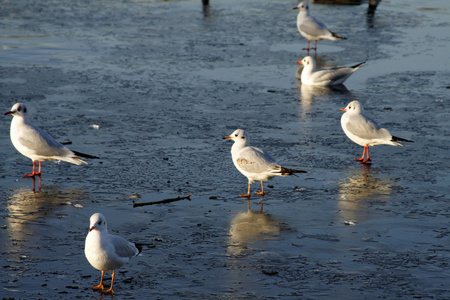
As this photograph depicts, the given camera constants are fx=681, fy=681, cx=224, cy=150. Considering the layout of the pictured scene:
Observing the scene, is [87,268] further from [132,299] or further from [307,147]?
[307,147]

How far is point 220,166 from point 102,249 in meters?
4.10

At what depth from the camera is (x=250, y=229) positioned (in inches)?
309

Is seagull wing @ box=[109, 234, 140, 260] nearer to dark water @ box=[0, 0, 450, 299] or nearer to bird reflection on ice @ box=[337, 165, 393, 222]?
dark water @ box=[0, 0, 450, 299]

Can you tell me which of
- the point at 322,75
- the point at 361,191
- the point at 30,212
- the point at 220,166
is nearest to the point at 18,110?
the point at 30,212

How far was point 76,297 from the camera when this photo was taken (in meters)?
6.09

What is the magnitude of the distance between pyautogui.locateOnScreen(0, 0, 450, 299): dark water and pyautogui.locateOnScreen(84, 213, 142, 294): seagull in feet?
0.82

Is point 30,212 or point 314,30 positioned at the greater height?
point 314,30

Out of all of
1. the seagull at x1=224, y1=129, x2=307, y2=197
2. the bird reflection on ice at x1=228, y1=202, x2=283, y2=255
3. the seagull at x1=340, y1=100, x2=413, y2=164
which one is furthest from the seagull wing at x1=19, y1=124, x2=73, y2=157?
the seagull at x1=340, y1=100, x2=413, y2=164

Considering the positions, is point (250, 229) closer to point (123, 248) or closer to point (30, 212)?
point (123, 248)

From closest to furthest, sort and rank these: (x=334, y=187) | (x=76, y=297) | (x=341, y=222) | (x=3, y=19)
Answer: (x=76, y=297), (x=341, y=222), (x=334, y=187), (x=3, y=19)

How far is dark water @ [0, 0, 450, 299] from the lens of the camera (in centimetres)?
666

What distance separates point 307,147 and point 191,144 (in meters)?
1.86

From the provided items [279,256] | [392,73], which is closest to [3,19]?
[392,73]

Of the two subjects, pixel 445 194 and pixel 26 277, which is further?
pixel 445 194
